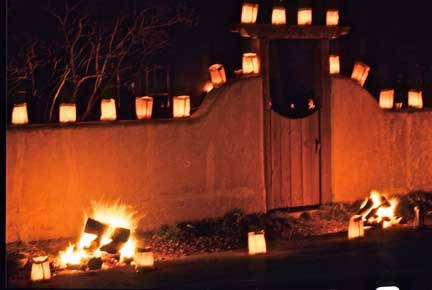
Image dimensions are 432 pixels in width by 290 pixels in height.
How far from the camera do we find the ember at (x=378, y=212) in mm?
14367

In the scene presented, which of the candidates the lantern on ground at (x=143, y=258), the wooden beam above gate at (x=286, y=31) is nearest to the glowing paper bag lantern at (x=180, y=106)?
the wooden beam above gate at (x=286, y=31)

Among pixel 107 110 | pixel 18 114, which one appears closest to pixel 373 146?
pixel 107 110

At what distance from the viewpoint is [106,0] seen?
1600cm

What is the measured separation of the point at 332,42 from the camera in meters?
19.1

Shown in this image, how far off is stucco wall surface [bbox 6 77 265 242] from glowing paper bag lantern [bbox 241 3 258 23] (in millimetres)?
998

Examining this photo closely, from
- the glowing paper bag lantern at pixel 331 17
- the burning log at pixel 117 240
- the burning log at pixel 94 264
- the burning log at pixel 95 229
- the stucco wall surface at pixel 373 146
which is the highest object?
the glowing paper bag lantern at pixel 331 17

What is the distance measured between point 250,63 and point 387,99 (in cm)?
318

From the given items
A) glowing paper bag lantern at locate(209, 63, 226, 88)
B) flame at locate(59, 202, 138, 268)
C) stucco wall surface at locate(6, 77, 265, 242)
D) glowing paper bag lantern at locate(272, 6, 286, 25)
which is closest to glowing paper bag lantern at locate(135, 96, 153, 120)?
stucco wall surface at locate(6, 77, 265, 242)

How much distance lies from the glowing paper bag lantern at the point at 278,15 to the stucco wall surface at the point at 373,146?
1.56m

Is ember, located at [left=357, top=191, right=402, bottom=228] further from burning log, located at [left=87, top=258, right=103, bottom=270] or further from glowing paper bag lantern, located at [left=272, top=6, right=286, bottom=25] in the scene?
burning log, located at [left=87, top=258, right=103, bottom=270]

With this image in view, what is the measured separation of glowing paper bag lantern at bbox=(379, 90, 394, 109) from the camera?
15852 mm

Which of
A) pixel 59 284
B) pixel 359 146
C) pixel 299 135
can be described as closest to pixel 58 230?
pixel 59 284

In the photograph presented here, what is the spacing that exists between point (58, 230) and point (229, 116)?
345 centimetres

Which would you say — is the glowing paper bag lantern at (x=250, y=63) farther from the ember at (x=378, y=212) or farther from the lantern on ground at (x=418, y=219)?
the lantern on ground at (x=418, y=219)
